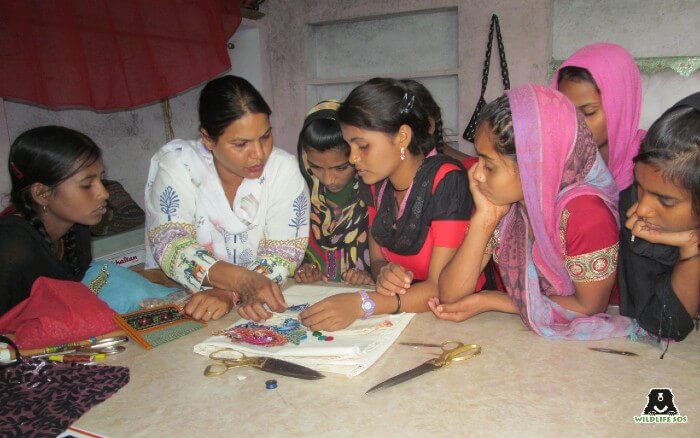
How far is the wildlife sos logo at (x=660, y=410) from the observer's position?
106 cm

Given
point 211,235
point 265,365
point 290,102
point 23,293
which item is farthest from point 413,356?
point 290,102

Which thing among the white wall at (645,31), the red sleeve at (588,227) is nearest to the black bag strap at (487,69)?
the white wall at (645,31)

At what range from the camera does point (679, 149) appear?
1.34 meters

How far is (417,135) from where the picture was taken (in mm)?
1979

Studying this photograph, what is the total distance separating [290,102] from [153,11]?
5.94 feet

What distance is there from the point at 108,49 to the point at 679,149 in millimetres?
3368

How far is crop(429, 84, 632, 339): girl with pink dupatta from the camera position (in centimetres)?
147

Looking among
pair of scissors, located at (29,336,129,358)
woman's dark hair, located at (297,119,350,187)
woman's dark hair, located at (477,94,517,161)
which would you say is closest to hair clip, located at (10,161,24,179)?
pair of scissors, located at (29,336,129,358)

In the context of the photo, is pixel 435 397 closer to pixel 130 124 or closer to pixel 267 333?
pixel 267 333

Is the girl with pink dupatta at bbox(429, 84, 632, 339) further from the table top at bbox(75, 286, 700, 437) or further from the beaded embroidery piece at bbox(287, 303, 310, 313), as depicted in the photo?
the beaded embroidery piece at bbox(287, 303, 310, 313)

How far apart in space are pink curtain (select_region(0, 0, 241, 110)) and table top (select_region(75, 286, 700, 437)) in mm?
2399

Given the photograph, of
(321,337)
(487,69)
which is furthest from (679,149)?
(487,69)

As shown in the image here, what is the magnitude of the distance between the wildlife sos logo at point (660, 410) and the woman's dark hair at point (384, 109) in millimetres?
1105

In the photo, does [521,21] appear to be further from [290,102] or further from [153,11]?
[153,11]
